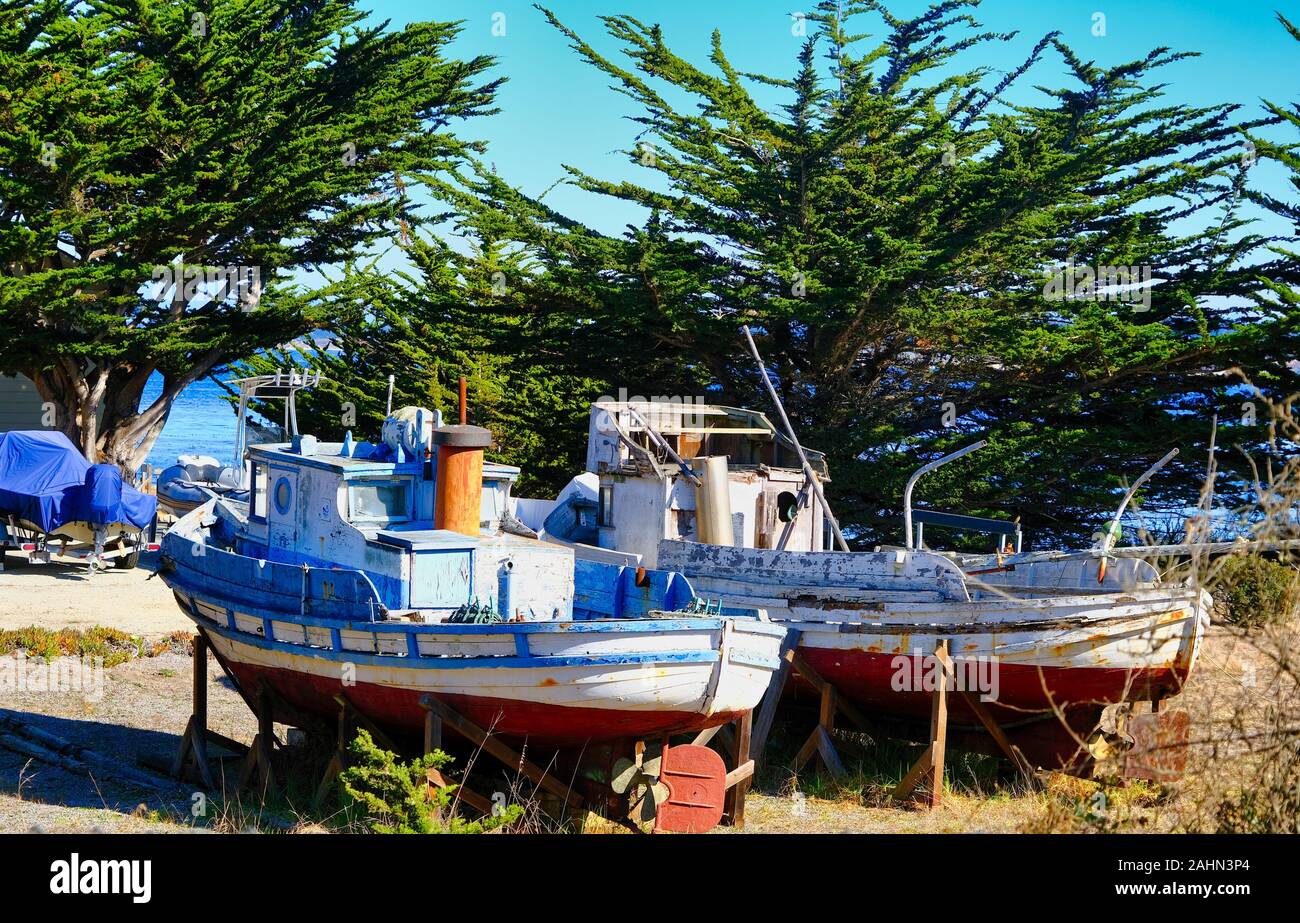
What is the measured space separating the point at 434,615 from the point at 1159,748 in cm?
759

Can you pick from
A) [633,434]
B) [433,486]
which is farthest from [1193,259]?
[433,486]

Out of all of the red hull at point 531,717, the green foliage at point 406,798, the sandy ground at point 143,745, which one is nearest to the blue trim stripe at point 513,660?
the red hull at point 531,717

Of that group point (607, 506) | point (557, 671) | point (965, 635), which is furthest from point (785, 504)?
point (557, 671)

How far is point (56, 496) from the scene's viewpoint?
79.6ft

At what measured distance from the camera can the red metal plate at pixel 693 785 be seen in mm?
12969

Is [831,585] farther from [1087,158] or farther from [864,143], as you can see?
[864,143]

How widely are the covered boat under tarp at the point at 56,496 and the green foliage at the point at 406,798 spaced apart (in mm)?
14217

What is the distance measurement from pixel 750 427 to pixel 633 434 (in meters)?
2.76

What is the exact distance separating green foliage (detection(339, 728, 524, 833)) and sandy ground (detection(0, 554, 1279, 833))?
2026 mm

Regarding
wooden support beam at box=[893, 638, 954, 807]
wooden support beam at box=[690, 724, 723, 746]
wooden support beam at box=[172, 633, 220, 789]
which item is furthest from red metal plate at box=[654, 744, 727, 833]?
wooden support beam at box=[172, 633, 220, 789]

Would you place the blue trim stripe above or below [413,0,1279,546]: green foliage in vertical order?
below

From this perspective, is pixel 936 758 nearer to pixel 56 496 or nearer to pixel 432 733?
pixel 432 733

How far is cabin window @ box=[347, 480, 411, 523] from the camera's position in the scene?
14398 mm

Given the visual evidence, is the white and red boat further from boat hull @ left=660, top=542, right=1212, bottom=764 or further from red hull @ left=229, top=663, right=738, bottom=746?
red hull @ left=229, top=663, right=738, bottom=746
